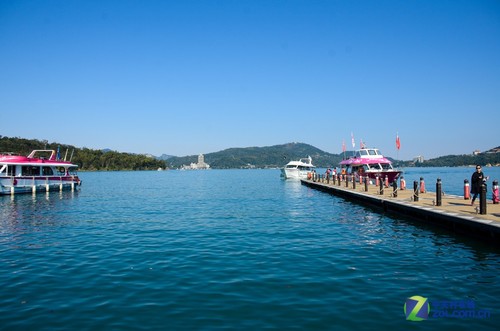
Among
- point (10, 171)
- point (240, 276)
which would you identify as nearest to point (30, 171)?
point (10, 171)

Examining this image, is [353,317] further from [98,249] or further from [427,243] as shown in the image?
[98,249]

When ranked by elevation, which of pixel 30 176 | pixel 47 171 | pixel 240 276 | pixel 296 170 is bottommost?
pixel 240 276

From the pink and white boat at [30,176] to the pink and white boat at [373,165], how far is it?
129ft

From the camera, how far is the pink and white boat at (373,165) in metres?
43.3

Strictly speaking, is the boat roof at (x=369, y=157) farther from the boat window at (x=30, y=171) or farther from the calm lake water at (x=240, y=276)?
the boat window at (x=30, y=171)

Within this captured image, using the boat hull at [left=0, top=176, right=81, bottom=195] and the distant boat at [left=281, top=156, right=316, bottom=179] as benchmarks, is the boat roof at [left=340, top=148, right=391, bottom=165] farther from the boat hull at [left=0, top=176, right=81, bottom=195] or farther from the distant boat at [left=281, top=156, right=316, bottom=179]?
the boat hull at [left=0, top=176, right=81, bottom=195]

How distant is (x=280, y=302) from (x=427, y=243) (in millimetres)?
9755

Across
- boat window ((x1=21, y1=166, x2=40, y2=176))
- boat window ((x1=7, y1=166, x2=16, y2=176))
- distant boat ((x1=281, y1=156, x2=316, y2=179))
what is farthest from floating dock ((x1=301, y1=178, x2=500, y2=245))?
distant boat ((x1=281, y1=156, x2=316, y2=179))

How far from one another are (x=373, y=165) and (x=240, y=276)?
38966 mm

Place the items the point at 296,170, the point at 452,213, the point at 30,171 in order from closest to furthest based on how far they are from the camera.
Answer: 1. the point at 452,213
2. the point at 30,171
3. the point at 296,170

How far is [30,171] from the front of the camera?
4759 cm

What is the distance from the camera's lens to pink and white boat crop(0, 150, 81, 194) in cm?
4322

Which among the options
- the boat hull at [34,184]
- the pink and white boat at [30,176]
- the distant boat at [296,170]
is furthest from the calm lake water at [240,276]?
the distant boat at [296,170]

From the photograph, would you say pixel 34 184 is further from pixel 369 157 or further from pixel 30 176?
pixel 369 157
